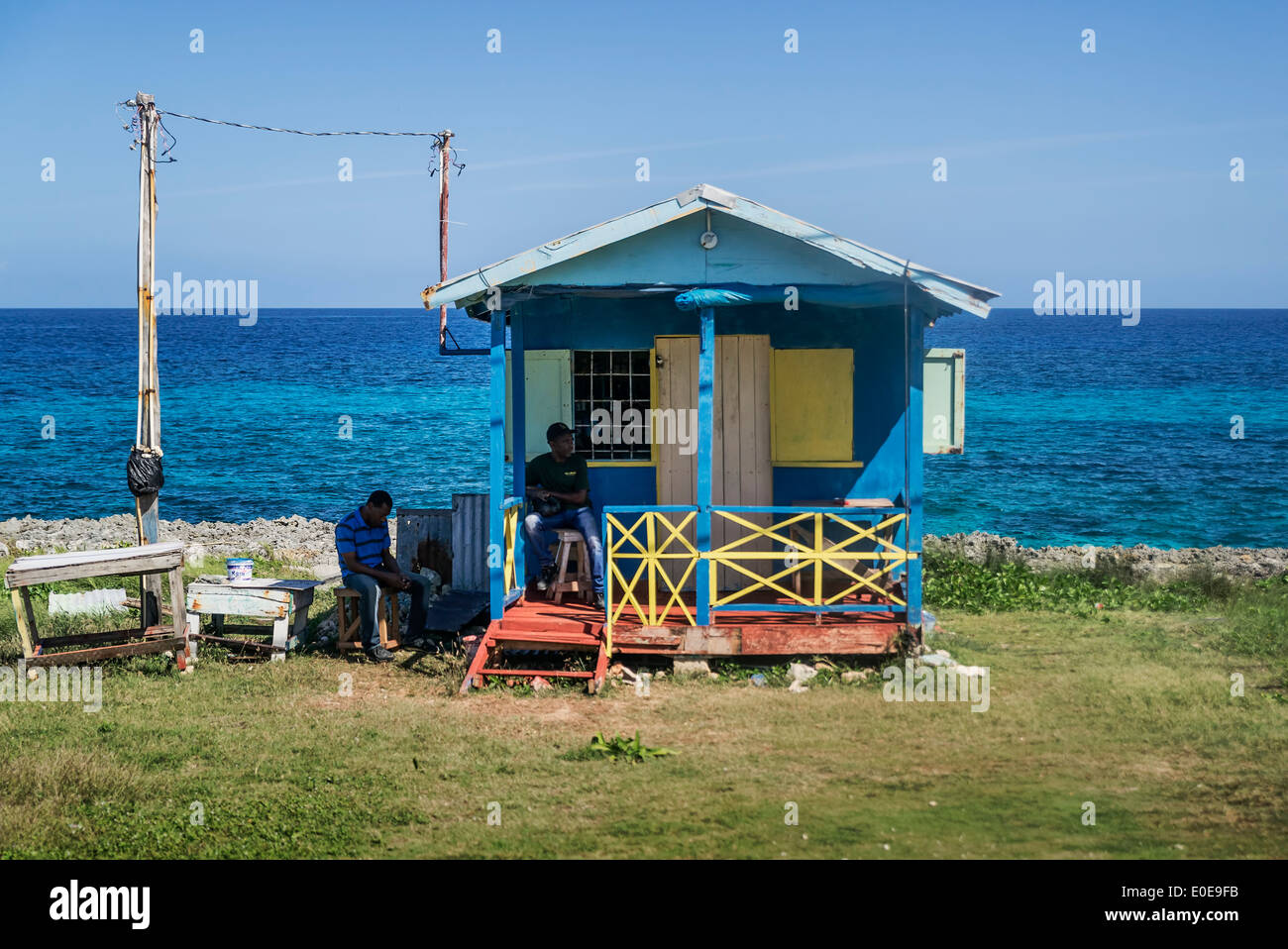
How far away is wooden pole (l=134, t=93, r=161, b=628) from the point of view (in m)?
11.7

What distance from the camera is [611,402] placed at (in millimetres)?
12586

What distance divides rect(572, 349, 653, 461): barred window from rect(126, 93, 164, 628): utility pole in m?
4.31

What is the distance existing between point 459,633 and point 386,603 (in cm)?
87

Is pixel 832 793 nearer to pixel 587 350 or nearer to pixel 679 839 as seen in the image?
pixel 679 839

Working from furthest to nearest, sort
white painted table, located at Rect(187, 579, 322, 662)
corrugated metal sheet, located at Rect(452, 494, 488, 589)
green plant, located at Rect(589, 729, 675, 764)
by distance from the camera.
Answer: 1. corrugated metal sheet, located at Rect(452, 494, 488, 589)
2. white painted table, located at Rect(187, 579, 322, 662)
3. green plant, located at Rect(589, 729, 675, 764)

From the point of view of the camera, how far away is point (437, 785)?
26.6ft

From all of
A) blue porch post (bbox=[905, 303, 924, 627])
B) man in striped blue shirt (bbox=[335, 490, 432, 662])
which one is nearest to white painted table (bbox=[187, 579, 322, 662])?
man in striped blue shirt (bbox=[335, 490, 432, 662])

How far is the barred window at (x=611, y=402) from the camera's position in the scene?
1257 cm

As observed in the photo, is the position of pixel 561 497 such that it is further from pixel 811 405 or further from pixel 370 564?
pixel 811 405

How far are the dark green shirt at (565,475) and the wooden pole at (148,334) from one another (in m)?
3.83

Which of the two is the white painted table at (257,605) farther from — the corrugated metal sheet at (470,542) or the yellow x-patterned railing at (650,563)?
the yellow x-patterned railing at (650,563)

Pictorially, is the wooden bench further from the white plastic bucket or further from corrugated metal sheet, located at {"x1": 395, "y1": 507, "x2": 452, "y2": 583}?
corrugated metal sheet, located at {"x1": 395, "y1": 507, "x2": 452, "y2": 583}

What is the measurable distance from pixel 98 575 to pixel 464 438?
128 feet
